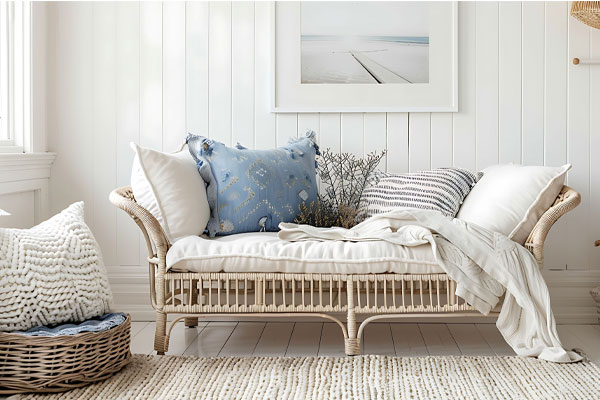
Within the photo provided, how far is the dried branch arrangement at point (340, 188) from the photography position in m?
3.03

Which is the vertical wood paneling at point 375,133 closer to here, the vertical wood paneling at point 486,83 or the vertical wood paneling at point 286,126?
the vertical wood paneling at point 286,126

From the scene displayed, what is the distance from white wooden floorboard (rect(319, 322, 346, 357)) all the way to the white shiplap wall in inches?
33.8

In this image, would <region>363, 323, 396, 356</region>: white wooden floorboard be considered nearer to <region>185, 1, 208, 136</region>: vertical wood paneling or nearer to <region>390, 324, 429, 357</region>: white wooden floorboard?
<region>390, 324, 429, 357</region>: white wooden floorboard

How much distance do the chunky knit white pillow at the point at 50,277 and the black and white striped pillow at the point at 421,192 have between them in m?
1.23

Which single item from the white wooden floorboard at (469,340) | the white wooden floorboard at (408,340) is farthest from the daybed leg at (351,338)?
the white wooden floorboard at (469,340)

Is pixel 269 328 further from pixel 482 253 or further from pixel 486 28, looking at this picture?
pixel 486 28

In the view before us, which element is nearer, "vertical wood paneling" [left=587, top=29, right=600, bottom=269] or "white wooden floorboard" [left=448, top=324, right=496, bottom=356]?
"white wooden floorboard" [left=448, top=324, right=496, bottom=356]

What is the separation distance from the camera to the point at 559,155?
335cm

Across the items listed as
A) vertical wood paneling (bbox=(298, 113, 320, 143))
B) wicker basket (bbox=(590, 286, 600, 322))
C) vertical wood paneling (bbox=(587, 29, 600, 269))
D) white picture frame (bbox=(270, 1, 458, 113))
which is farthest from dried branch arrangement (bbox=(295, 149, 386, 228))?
wicker basket (bbox=(590, 286, 600, 322))

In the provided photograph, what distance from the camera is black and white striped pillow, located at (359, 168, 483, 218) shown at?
293 cm

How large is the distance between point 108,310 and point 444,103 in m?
1.90

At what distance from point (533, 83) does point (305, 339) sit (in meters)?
1.69

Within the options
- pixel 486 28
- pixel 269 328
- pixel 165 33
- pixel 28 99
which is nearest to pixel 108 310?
pixel 269 328

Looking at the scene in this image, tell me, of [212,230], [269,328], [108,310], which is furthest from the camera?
[269,328]
